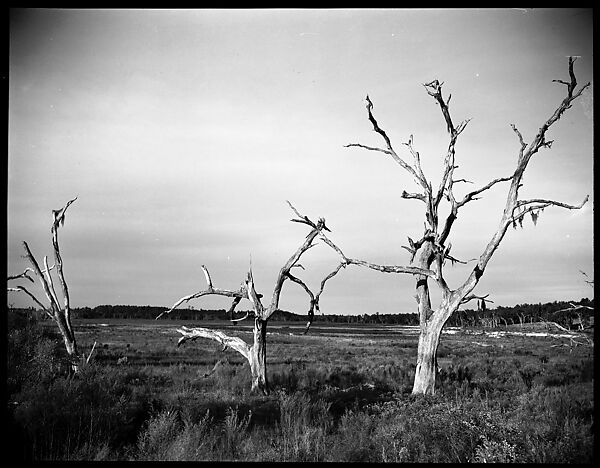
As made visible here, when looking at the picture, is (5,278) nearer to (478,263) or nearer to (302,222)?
(302,222)

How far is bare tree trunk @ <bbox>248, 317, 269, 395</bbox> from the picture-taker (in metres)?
14.9

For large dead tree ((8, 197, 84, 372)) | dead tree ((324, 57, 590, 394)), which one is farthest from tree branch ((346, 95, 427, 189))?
large dead tree ((8, 197, 84, 372))

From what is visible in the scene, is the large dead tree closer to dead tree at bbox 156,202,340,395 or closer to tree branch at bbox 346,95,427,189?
dead tree at bbox 156,202,340,395

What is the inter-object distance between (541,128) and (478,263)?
13.1ft

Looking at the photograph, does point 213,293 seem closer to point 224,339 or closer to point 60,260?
point 224,339

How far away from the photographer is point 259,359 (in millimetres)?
15164

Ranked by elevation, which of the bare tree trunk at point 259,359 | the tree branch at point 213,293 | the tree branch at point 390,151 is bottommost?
the bare tree trunk at point 259,359

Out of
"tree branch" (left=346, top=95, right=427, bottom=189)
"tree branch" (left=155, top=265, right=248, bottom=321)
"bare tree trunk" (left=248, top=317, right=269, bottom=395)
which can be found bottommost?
"bare tree trunk" (left=248, top=317, right=269, bottom=395)

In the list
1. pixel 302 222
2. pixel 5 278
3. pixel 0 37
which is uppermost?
pixel 0 37

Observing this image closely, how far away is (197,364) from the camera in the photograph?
2578 cm

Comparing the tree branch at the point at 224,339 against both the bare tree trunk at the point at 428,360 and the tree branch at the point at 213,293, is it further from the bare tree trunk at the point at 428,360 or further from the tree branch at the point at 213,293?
the bare tree trunk at the point at 428,360

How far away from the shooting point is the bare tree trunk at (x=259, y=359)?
49.0 ft

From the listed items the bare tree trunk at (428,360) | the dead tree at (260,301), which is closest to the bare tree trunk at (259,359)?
the dead tree at (260,301)
